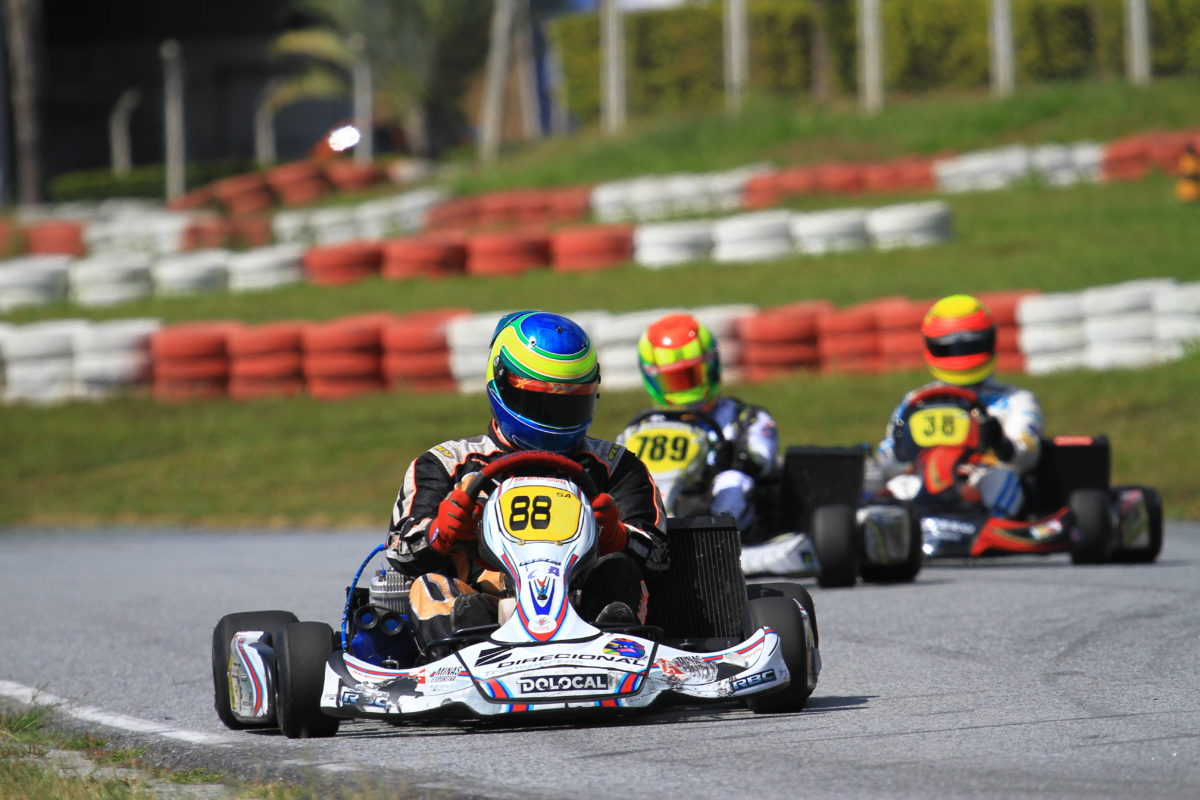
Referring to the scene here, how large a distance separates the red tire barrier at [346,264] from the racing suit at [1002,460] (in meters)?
11.0

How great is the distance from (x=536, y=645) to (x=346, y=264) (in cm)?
1559

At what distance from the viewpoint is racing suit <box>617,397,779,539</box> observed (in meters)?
8.60

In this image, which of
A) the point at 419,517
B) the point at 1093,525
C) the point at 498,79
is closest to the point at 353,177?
the point at 498,79

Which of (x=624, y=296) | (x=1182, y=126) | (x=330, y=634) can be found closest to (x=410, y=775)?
(x=330, y=634)

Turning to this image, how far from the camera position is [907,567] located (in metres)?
8.49

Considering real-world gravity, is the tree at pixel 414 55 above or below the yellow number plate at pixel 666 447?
above

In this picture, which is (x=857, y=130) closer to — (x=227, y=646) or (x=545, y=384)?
(x=545, y=384)

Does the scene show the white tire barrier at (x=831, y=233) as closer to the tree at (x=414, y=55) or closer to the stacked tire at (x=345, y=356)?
the stacked tire at (x=345, y=356)

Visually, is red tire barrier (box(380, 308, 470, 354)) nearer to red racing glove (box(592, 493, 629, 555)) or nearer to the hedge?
red racing glove (box(592, 493, 629, 555))

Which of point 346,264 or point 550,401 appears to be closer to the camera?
point 550,401

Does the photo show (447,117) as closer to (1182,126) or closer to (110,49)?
(110,49)

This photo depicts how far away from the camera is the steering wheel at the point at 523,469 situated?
512 cm

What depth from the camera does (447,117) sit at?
4159cm

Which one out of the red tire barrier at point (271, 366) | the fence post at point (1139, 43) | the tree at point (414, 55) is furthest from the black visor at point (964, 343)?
the tree at point (414, 55)
